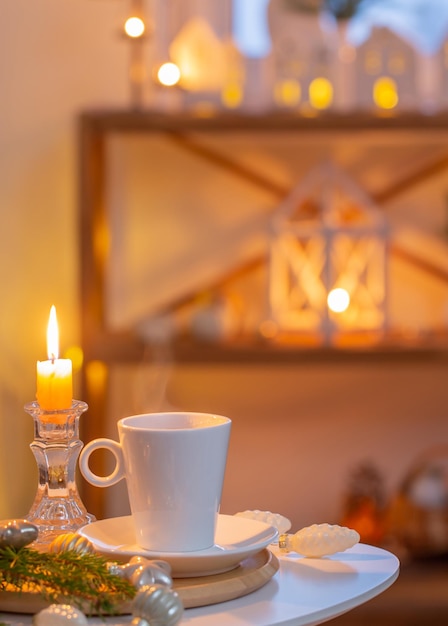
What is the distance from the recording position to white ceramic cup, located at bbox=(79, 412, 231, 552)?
0.60 metres

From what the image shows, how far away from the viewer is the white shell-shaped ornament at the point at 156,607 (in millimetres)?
486

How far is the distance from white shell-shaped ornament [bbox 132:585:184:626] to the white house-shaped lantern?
1281mm

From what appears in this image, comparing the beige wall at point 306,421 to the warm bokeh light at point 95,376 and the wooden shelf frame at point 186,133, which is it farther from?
the wooden shelf frame at point 186,133

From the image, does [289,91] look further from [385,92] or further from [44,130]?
[44,130]

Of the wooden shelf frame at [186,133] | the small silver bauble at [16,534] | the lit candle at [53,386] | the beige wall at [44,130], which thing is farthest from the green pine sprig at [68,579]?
the beige wall at [44,130]

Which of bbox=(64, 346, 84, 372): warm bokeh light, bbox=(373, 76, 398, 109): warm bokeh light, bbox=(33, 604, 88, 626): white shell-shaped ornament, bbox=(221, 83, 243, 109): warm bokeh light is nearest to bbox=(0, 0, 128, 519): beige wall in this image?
bbox=(64, 346, 84, 372): warm bokeh light

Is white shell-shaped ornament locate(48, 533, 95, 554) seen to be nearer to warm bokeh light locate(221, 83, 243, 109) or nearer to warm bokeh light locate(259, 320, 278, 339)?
A: warm bokeh light locate(259, 320, 278, 339)

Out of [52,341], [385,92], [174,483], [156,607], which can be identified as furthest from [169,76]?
[156,607]

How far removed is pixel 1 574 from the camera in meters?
0.55

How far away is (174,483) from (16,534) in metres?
0.11

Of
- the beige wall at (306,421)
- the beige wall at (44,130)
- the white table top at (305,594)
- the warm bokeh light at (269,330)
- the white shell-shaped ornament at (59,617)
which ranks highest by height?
the beige wall at (44,130)

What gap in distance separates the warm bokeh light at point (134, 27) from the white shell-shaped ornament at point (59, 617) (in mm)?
1463

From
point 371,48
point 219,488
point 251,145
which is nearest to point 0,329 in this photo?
point 251,145

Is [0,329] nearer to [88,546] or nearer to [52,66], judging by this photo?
[52,66]
